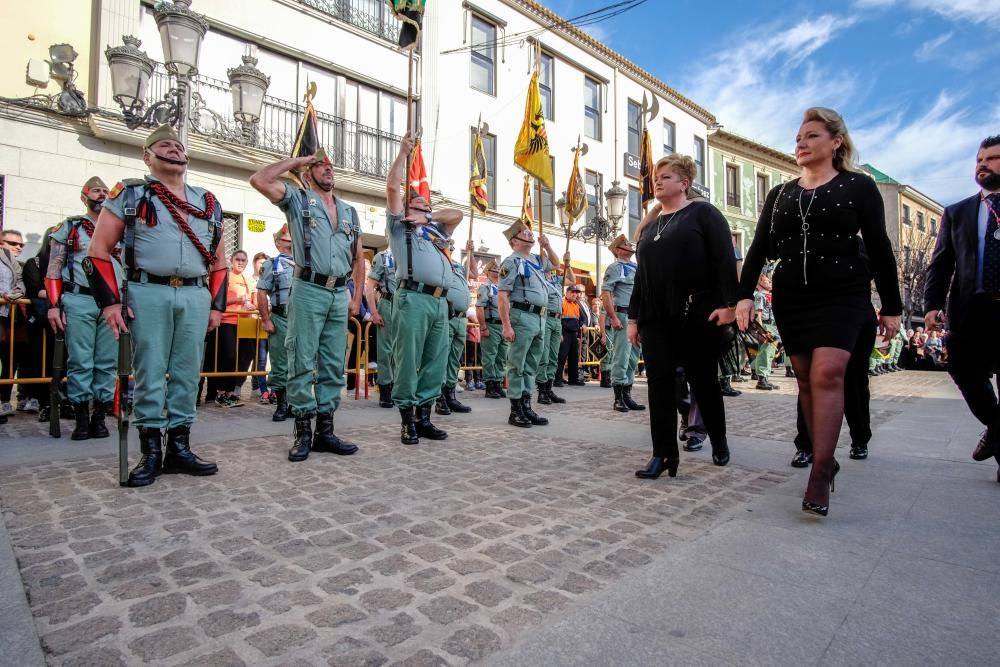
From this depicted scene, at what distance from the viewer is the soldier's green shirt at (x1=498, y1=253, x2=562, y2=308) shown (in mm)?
6367

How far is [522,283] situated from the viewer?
6.42m

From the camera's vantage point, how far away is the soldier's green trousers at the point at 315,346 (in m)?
4.37

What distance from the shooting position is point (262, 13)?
1424cm

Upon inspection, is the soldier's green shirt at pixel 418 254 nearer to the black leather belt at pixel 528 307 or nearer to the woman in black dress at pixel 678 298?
the black leather belt at pixel 528 307

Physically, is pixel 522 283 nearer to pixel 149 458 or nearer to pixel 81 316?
pixel 149 458

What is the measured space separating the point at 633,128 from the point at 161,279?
2385cm

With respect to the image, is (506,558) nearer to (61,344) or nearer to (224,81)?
(61,344)

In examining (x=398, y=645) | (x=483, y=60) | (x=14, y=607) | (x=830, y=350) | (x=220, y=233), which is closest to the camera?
(x=398, y=645)

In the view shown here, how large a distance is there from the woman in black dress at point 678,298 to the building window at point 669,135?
79.0 feet

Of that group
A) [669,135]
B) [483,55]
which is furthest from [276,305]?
[669,135]

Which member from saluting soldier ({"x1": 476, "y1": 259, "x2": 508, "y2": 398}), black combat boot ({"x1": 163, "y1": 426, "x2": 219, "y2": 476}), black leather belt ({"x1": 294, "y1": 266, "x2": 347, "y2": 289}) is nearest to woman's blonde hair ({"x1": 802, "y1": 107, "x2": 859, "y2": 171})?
black leather belt ({"x1": 294, "y1": 266, "x2": 347, "y2": 289})

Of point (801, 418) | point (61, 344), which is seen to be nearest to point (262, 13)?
point (61, 344)

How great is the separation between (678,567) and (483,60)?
63.5 ft

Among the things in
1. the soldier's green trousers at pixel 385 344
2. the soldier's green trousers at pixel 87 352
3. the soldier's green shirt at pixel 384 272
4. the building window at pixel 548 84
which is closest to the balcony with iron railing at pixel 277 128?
the building window at pixel 548 84
